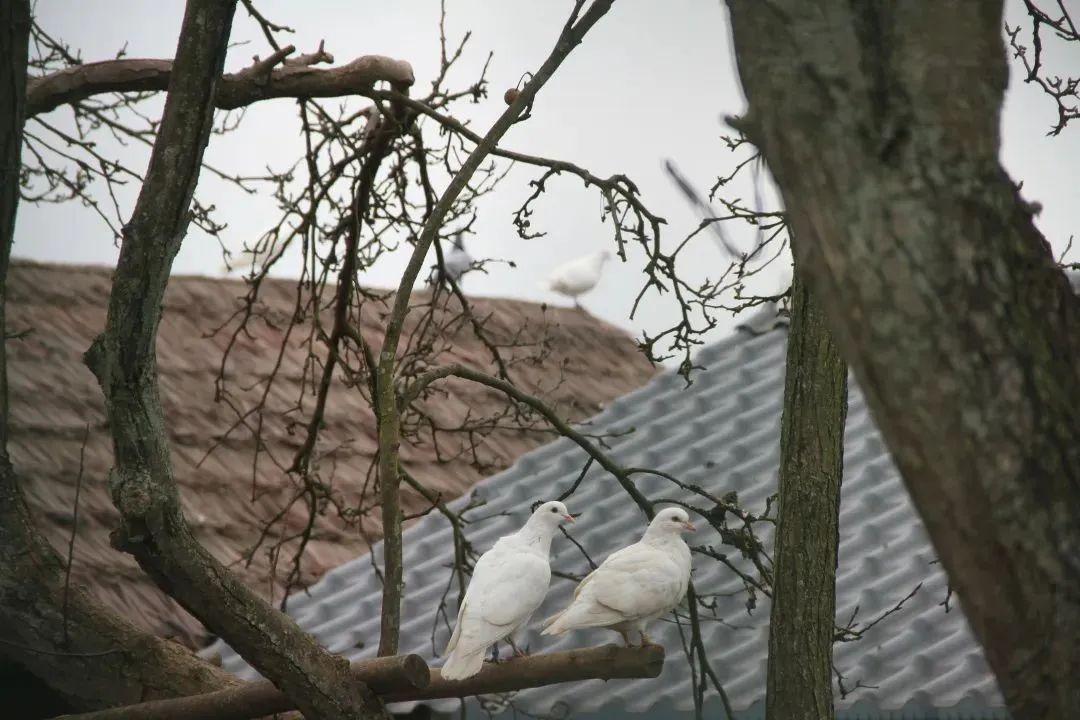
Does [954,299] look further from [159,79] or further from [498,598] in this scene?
[159,79]

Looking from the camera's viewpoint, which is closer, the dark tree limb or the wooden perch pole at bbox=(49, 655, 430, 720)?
the wooden perch pole at bbox=(49, 655, 430, 720)

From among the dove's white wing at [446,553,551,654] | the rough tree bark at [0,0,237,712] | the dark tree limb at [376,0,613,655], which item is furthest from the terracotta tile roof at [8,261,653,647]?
the dark tree limb at [376,0,613,655]

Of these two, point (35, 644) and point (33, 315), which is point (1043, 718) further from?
point (33, 315)

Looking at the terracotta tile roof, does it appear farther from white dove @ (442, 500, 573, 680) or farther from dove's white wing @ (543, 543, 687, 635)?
dove's white wing @ (543, 543, 687, 635)

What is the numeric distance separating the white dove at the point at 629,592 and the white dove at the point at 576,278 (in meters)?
4.90

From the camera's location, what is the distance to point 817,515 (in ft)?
9.24

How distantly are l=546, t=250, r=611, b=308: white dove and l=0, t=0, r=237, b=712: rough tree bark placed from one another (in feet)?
17.1

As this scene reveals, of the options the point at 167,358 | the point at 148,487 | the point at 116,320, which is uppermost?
the point at 167,358

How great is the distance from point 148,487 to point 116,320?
336 mm

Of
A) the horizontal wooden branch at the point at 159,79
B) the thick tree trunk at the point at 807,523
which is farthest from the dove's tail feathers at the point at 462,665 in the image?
the horizontal wooden branch at the point at 159,79

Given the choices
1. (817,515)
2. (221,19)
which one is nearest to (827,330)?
(817,515)

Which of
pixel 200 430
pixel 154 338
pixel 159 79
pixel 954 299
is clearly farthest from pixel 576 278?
pixel 954 299

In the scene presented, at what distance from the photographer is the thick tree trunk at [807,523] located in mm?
2734

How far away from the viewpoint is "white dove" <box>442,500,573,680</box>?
298 cm
